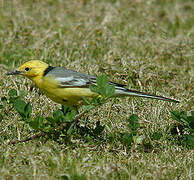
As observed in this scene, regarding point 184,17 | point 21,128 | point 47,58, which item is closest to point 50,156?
point 21,128

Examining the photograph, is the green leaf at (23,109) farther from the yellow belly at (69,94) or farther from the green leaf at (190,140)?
the green leaf at (190,140)

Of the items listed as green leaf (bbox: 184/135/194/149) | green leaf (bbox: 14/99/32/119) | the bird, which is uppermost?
the bird

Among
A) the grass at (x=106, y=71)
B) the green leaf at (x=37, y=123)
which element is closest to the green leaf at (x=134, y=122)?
the grass at (x=106, y=71)

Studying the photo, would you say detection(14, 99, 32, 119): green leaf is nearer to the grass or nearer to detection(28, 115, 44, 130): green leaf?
detection(28, 115, 44, 130): green leaf

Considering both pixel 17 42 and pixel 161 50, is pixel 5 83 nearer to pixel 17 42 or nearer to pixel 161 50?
pixel 17 42

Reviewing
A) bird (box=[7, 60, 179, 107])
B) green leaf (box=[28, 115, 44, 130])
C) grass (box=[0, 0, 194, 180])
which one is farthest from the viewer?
bird (box=[7, 60, 179, 107])

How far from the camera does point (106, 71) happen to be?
6125mm

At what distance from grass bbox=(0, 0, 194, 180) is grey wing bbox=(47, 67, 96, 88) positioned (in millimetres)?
570

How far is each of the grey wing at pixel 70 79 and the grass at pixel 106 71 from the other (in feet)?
1.87

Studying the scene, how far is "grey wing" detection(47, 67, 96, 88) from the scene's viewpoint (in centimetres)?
422

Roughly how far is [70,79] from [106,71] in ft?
6.20

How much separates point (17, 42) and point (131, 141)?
352cm

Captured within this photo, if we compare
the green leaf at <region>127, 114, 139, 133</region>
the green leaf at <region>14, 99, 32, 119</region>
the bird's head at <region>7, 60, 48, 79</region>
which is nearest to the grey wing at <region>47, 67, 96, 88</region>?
the bird's head at <region>7, 60, 48, 79</region>

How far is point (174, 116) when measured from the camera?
4410mm
